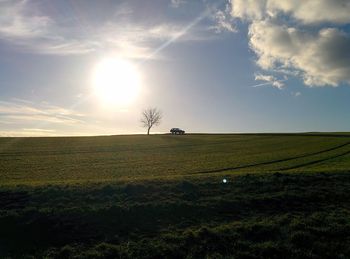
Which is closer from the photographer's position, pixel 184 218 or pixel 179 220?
pixel 179 220

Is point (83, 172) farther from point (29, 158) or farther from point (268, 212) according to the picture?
point (268, 212)

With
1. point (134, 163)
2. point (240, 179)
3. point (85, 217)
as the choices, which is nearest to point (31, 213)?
point (85, 217)

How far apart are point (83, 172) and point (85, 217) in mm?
23218

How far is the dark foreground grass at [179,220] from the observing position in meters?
14.2

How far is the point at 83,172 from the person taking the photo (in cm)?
4016

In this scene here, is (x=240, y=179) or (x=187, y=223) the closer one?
(x=187, y=223)

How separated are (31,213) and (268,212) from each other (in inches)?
436

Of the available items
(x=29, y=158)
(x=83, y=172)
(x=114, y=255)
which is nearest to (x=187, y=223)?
(x=114, y=255)

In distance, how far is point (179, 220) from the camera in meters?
17.4

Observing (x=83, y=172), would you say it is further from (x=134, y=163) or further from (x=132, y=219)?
(x=132, y=219)

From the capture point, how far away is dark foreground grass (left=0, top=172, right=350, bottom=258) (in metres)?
14.2

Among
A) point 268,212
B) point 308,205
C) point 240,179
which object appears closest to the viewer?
point 268,212

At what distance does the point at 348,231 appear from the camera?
634 inches

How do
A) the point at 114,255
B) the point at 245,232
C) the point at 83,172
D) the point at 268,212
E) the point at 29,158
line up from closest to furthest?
1. the point at 114,255
2. the point at 245,232
3. the point at 268,212
4. the point at 83,172
5. the point at 29,158
